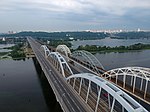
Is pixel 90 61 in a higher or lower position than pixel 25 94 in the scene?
higher

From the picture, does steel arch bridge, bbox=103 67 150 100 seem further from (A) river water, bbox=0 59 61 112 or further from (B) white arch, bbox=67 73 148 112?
(A) river water, bbox=0 59 61 112

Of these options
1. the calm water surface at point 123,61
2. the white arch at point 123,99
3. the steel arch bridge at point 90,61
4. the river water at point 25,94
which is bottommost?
the river water at point 25,94

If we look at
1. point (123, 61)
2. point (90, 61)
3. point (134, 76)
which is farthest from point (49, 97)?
point (123, 61)

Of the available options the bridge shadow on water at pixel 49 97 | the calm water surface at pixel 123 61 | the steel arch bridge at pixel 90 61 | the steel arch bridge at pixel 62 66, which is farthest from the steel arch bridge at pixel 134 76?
the calm water surface at pixel 123 61

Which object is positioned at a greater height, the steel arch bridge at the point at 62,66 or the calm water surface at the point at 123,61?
the steel arch bridge at the point at 62,66

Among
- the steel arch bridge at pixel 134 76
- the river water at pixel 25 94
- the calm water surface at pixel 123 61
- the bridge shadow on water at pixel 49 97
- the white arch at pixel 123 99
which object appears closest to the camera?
the white arch at pixel 123 99

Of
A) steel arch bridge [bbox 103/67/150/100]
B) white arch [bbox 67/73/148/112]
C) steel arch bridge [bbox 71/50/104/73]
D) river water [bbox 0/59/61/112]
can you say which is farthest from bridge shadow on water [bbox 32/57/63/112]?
steel arch bridge [bbox 71/50/104/73]

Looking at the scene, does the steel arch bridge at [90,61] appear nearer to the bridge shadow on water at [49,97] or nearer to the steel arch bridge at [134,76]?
the steel arch bridge at [134,76]

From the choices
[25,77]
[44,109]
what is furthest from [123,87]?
[25,77]

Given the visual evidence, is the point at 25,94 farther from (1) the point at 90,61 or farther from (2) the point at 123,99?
(1) the point at 90,61
